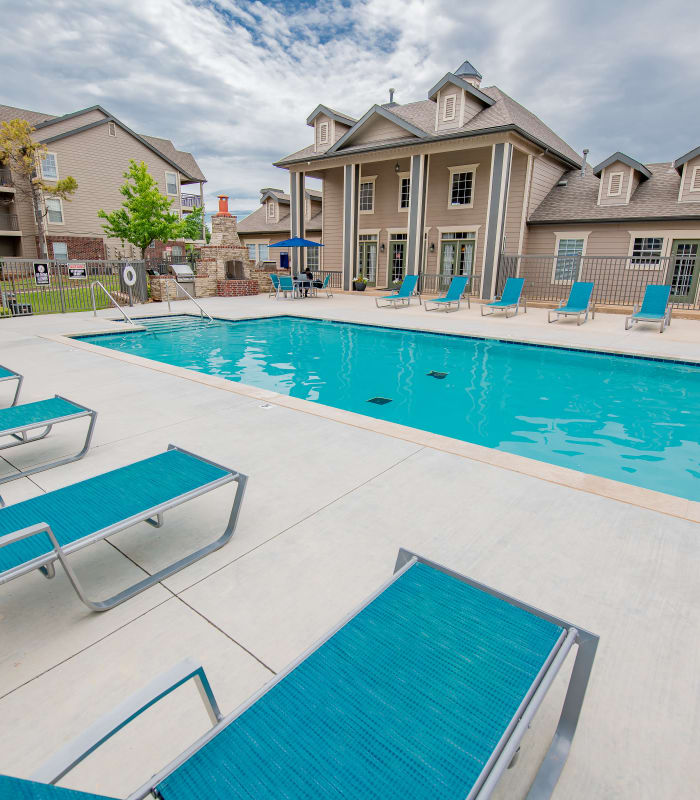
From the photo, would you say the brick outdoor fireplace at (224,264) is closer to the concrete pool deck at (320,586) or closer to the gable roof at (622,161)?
the gable roof at (622,161)

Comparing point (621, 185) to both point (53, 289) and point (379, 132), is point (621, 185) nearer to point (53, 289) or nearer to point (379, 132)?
point (379, 132)

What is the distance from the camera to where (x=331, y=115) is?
20969 mm

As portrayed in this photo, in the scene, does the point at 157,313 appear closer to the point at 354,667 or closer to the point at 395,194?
the point at 395,194

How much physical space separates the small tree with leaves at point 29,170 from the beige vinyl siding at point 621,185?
82.5 ft

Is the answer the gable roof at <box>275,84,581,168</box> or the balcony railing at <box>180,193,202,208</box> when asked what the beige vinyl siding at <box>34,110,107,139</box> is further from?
the gable roof at <box>275,84,581,168</box>

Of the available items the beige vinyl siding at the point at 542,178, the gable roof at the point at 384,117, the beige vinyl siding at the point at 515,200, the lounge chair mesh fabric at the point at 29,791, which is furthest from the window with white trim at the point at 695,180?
the lounge chair mesh fabric at the point at 29,791

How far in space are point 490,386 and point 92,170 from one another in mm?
29878

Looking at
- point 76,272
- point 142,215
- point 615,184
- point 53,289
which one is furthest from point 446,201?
point 142,215

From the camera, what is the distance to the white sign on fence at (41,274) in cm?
1320

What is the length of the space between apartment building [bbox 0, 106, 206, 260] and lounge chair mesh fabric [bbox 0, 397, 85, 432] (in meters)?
27.8

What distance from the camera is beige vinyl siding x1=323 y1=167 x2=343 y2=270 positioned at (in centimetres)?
2259

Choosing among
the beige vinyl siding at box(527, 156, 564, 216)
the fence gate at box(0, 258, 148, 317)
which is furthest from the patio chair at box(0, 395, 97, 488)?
the beige vinyl siding at box(527, 156, 564, 216)

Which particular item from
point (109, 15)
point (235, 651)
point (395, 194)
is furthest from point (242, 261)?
point (235, 651)

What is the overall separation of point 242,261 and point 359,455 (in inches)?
739
